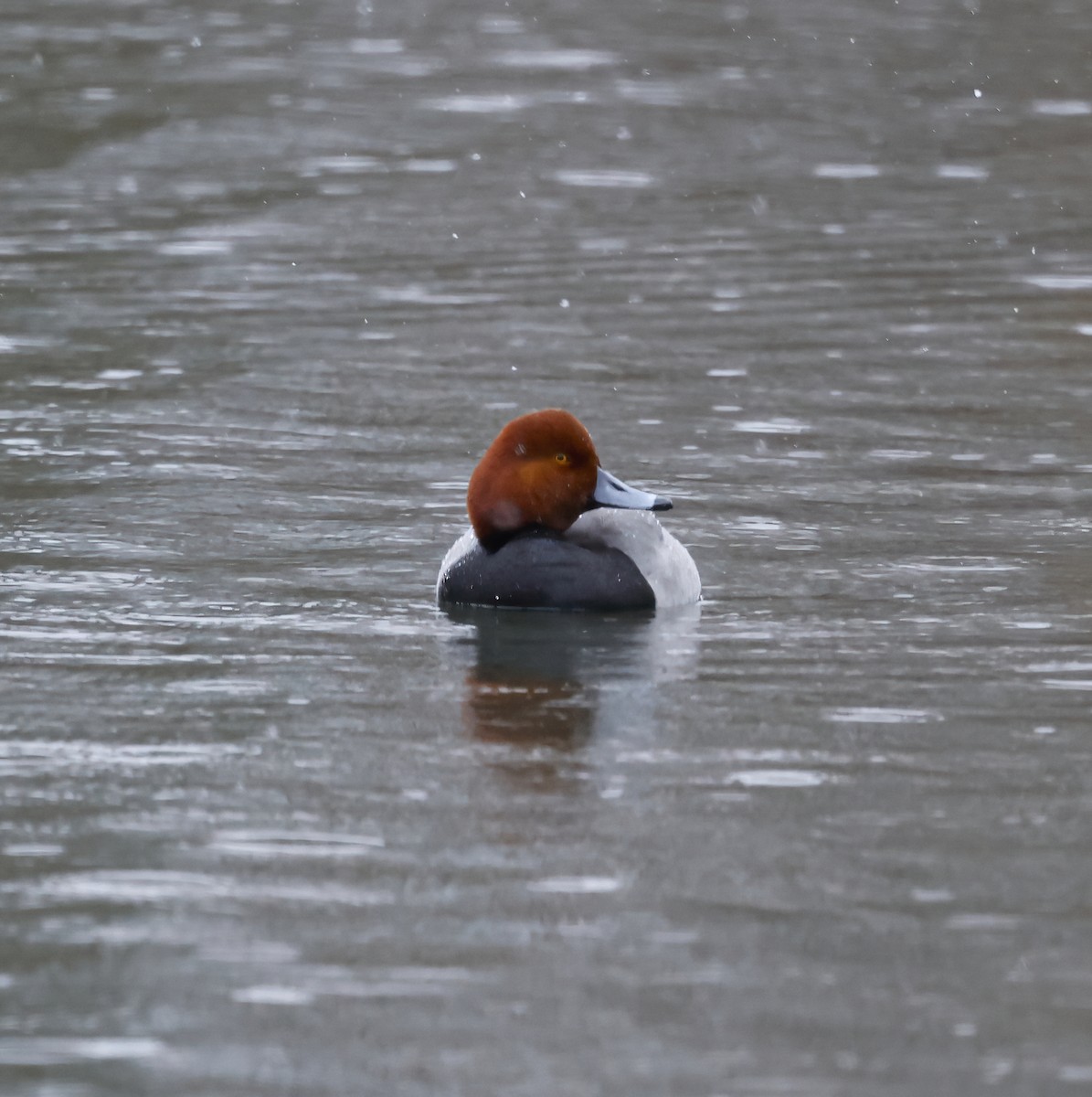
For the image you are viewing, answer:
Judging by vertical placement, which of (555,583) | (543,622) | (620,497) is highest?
(620,497)

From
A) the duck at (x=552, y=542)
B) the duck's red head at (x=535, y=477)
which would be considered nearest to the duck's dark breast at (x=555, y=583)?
the duck at (x=552, y=542)

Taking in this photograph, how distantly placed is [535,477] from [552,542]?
0.88 feet

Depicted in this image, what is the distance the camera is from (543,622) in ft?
27.1

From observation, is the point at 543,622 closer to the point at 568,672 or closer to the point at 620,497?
the point at 620,497

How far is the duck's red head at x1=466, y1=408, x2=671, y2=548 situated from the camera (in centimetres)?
827

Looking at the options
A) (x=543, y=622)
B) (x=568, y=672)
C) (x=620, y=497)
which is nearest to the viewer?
(x=568, y=672)

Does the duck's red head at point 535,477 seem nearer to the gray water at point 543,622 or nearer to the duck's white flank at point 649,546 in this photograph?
the duck's white flank at point 649,546

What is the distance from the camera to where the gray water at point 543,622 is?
4781 millimetres

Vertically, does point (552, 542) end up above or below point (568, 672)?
above

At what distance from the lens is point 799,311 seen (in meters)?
13.8

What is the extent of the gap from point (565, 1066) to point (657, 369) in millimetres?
8276

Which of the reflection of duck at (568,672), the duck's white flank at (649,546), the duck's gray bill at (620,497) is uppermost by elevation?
the duck's gray bill at (620,497)

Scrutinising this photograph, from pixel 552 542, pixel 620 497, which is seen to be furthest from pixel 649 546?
pixel 552 542

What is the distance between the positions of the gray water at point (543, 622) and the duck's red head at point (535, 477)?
0.38 metres
